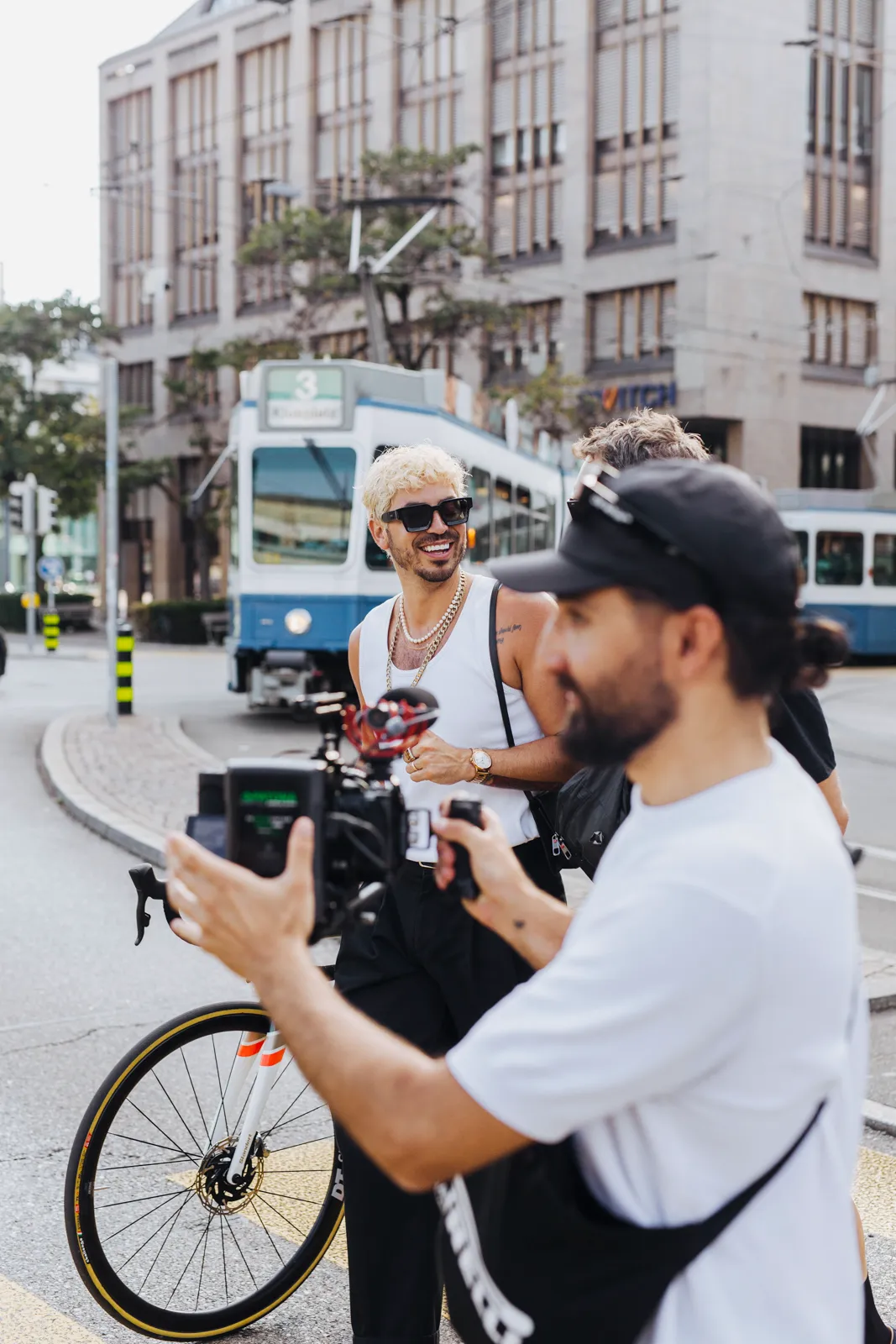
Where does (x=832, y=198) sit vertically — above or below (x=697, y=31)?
below

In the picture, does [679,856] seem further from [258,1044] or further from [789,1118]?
[258,1044]

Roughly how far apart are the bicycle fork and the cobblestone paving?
18.5 feet

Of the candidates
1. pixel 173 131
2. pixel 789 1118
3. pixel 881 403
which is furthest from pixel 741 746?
pixel 173 131

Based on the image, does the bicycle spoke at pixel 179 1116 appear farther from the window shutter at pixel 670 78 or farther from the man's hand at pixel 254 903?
the window shutter at pixel 670 78

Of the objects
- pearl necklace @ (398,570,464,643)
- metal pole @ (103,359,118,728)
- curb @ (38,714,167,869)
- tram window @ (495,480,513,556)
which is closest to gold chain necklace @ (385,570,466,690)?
pearl necklace @ (398,570,464,643)

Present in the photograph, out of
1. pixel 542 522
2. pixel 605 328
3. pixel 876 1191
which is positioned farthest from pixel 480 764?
pixel 605 328

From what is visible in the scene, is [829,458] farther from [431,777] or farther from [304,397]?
[431,777]

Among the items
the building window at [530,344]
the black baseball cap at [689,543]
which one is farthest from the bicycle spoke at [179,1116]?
the building window at [530,344]

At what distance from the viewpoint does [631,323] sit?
4553 cm

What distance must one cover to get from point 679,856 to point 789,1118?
10.7 inches

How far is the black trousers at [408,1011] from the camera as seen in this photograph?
102 inches

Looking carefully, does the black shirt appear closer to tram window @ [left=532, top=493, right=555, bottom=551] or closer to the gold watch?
the gold watch

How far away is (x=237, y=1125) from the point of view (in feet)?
10.5

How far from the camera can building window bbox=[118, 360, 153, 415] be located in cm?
6041
